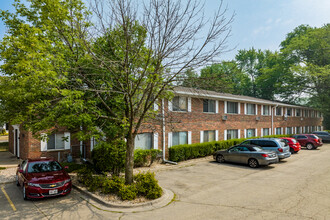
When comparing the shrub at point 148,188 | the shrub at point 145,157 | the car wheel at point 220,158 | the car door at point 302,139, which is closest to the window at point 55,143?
the shrub at point 145,157

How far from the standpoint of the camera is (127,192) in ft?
25.8

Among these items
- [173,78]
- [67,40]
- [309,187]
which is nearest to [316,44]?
[309,187]

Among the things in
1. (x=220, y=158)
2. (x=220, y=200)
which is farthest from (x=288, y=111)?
(x=220, y=200)

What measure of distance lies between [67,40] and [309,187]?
11959 mm

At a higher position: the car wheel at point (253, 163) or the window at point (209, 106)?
the window at point (209, 106)

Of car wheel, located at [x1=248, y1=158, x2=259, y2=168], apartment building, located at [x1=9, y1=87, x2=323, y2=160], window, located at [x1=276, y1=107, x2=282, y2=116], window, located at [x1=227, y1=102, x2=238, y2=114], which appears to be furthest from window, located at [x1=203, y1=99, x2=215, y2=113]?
window, located at [x1=276, y1=107, x2=282, y2=116]

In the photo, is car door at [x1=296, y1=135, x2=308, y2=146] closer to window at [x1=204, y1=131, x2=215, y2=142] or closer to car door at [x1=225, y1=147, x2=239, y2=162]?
window at [x1=204, y1=131, x2=215, y2=142]

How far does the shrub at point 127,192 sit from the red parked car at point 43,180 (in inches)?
91.1

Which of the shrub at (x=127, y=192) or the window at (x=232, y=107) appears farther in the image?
the window at (x=232, y=107)

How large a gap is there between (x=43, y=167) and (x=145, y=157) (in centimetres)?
657

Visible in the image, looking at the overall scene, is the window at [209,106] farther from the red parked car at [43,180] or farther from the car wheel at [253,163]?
the red parked car at [43,180]

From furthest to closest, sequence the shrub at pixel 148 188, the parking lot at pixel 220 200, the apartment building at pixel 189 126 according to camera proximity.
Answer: the apartment building at pixel 189 126, the shrub at pixel 148 188, the parking lot at pixel 220 200

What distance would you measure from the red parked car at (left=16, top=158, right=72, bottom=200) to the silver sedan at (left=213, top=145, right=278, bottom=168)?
1074 cm

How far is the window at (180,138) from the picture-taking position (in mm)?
16875
